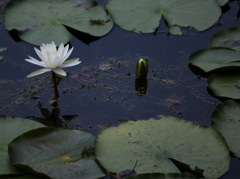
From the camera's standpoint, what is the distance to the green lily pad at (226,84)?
10.0 ft

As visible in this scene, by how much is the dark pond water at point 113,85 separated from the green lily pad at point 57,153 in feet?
0.79

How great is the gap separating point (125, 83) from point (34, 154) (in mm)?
1099

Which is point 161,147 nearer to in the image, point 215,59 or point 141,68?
point 141,68

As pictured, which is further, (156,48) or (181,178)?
(156,48)

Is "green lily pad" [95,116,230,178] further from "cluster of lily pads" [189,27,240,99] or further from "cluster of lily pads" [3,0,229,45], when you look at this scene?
"cluster of lily pads" [3,0,229,45]

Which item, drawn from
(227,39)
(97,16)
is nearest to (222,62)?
(227,39)

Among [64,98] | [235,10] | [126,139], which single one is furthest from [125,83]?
[235,10]

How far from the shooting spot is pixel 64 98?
10.2 ft

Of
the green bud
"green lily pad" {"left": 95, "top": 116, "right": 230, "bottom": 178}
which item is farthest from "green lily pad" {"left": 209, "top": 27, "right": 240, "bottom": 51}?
"green lily pad" {"left": 95, "top": 116, "right": 230, "bottom": 178}

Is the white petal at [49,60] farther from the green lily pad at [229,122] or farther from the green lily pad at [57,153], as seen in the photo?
the green lily pad at [229,122]

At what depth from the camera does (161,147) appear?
254 cm

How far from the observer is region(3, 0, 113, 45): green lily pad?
3.61m

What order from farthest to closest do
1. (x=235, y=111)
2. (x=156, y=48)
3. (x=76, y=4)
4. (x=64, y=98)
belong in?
(x=76, y=4), (x=156, y=48), (x=64, y=98), (x=235, y=111)

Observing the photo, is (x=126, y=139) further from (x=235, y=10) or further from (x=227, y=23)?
(x=235, y=10)
